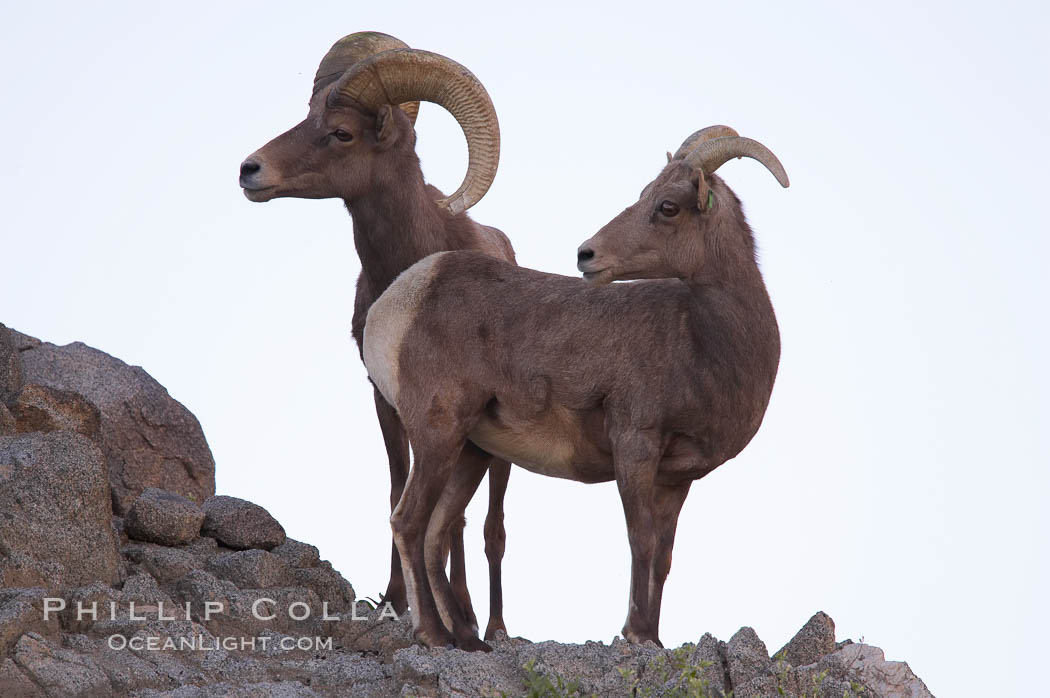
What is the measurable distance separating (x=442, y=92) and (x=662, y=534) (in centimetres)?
361

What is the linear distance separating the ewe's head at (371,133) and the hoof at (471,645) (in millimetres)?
3056

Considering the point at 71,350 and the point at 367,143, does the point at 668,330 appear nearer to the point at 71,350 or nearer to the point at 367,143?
the point at 367,143

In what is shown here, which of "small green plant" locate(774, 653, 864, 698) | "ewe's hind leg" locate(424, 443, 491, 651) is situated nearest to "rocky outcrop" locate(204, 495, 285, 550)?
"ewe's hind leg" locate(424, 443, 491, 651)

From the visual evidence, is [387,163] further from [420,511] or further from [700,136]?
[420,511]

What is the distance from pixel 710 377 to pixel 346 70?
385cm

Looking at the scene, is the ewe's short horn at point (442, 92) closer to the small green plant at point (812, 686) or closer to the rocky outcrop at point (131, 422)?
the rocky outcrop at point (131, 422)

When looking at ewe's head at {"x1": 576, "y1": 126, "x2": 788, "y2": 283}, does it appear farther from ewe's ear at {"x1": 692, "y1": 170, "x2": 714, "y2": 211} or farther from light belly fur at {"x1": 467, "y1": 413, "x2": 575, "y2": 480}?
light belly fur at {"x1": 467, "y1": 413, "x2": 575, "y2": 480}

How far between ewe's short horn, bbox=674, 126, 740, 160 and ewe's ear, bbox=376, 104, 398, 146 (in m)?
2.23

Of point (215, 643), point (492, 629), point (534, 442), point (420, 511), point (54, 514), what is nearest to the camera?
point (215, 643)

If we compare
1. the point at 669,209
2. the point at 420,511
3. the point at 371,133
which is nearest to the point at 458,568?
the point at 420,511

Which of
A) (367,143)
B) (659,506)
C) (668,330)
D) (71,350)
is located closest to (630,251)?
(668,330)

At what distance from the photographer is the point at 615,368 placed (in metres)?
10.1

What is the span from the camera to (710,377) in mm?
9938

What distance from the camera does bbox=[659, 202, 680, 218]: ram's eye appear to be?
1016 centimetres
